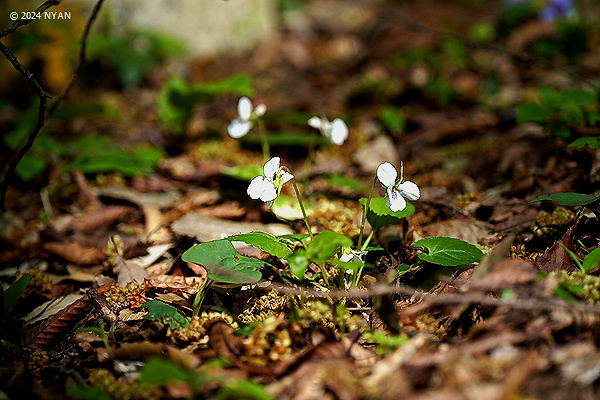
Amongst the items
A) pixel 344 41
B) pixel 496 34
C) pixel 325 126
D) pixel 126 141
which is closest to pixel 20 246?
pixel 126 141

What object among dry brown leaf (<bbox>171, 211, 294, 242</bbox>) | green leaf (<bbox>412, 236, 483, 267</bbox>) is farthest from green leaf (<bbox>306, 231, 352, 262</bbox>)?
dry brown leaf (<bbox>171, 211, 294, 242</bbox>)

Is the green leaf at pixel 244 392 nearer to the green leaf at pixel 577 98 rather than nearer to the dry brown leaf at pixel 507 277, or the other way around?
the dry brown leaf at pixel 507 277

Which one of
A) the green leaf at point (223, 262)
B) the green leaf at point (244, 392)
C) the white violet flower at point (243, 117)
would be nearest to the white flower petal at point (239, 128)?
the white violet flower at point (243, 117)

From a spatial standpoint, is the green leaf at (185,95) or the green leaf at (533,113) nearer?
the green leaf at (533,113)

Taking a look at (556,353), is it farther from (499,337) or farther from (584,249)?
(584,249)

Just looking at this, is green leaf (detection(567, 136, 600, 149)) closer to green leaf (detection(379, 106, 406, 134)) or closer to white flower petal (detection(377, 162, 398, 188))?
white flower petal (detection(377, 162, 398, 188))

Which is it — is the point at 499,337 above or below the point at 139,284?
above

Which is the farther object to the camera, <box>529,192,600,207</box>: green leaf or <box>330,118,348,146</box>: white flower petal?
<box>330,118,348,146</box>: white flower petal
